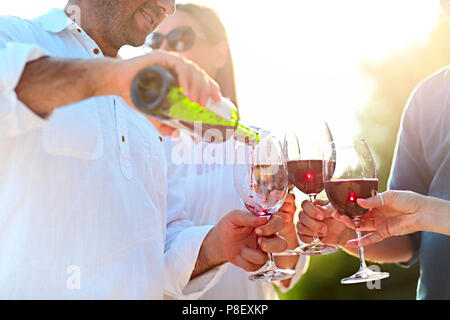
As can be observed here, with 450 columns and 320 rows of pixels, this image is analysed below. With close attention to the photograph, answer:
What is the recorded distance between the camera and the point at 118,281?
2104 mm

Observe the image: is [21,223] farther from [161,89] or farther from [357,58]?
[357,58]

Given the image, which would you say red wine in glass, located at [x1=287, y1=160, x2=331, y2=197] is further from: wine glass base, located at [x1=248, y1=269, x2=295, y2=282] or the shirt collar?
the shirt collar

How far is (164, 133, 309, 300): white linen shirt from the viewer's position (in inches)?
136

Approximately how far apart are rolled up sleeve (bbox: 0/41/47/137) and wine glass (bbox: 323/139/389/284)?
52.5 inches

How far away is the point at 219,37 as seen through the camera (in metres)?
4.04

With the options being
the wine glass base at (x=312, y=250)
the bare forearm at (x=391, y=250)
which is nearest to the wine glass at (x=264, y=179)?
the wine glass base at (x=312, y=250)

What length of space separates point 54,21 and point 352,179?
1532mm

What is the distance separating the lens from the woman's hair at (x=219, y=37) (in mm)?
4020

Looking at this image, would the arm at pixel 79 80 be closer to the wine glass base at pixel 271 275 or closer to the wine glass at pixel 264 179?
the wine glass at pixel 264 179

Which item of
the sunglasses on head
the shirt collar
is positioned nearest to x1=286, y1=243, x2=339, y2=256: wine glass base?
the shirt collar

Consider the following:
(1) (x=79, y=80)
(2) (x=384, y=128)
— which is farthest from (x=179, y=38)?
(2) (x=384, y=128)

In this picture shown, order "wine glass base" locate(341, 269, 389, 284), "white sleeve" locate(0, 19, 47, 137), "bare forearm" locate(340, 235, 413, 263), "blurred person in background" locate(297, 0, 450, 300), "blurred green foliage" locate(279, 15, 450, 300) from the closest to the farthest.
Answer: "white sleeve" locate(0, 19, 47, 137), "wine glass base" locate(341, 269, 389, 284), "blurred person in background" locate(297, 0, 450, 300), "bare forearm" locate(340, 235, 413, 263), "blurred green foliage" locate(279, 15, 450, 300)
